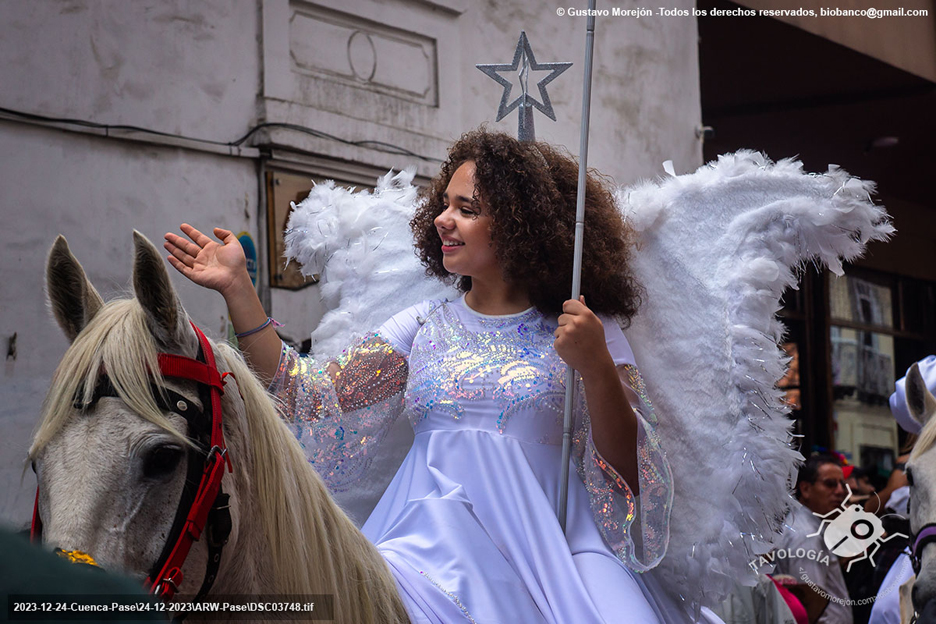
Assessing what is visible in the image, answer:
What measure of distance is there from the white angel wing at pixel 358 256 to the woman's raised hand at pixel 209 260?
67 centimetres

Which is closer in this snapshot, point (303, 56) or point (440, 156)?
point (303, 56)

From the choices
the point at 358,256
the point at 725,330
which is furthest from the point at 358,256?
the point at 725,330

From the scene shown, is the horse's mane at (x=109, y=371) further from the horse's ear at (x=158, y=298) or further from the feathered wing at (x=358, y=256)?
the feathered wing at (x=358, y=256)

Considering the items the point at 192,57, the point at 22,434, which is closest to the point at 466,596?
the point at 22,434

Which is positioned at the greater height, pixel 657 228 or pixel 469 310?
pixel 657 228

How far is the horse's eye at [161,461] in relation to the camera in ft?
5.41

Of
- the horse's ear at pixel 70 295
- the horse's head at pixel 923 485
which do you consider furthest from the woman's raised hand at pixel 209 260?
the horse's head at pixel 923 485

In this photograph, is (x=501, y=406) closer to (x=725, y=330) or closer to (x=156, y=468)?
(x=725, y=330)

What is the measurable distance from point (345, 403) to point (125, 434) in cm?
120

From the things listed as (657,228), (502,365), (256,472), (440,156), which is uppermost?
(440,156)

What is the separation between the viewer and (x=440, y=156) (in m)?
6.30

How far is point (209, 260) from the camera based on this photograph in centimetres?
262

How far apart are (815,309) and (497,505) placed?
31.8 feet

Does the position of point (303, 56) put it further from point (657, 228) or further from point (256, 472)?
point (256, 472)
